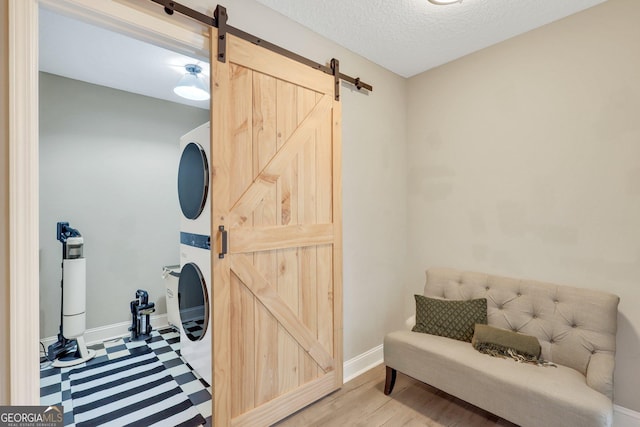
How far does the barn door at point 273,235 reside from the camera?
66.2 inches

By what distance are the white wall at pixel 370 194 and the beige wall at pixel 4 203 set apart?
144cm

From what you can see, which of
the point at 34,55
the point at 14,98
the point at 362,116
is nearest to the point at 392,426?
the point at 362,116

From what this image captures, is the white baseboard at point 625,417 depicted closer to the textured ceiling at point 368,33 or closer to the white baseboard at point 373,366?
the white baseboard at point 373,366

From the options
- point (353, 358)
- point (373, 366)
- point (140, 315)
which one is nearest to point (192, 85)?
point (140, 315)

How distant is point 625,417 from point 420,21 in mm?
2781

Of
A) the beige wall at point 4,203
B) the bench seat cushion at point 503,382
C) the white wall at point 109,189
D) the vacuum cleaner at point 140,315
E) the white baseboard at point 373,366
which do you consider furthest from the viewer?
the vacuum cleaner at point 140,315

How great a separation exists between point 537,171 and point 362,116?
1358mm

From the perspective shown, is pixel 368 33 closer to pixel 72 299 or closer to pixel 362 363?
pixel 362 363

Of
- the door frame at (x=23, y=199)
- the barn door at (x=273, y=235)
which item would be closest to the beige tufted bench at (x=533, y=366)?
the barn door at (x=273, y=235)

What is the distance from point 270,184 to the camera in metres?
1.91

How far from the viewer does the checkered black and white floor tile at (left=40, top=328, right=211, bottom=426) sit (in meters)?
2.13

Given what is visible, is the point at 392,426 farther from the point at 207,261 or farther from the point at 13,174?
the point at 13,174

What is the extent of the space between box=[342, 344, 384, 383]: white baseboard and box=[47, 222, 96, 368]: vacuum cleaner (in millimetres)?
2341

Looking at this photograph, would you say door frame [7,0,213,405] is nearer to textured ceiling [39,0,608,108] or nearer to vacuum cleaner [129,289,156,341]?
textured ceiling [39,0,608,108]
